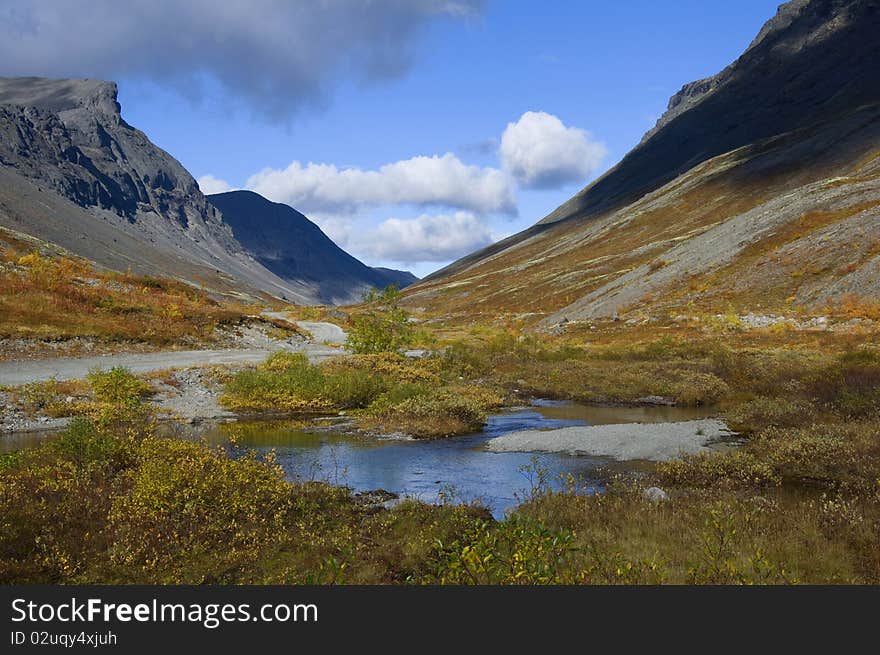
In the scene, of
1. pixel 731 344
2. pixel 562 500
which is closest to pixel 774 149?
pixel 731 344

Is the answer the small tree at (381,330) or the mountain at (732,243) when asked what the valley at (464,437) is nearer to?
the small tree at (381,330)

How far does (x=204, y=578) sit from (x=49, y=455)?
318 inches

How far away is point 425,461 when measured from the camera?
66.4 ft

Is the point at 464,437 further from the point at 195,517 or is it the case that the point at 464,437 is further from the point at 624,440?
the point at 195,517

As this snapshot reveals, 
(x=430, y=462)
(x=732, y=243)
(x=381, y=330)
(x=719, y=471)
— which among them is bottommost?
(x=719, y=471)

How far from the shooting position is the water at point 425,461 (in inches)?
652

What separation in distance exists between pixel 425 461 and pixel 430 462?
0.76 feet

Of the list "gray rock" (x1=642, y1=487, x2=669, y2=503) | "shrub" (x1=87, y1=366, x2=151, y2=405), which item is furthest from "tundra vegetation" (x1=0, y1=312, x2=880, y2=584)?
"shrub" (x1=87, y1=366, x2=151, y2=405)

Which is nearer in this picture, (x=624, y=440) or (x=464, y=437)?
(x=624, y=440)

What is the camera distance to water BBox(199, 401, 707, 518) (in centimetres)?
1648

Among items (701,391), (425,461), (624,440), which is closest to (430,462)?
(425,461)

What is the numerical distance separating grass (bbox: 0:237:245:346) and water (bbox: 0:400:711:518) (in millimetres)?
21569

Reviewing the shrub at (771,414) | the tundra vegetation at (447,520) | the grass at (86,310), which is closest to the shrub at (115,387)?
the tundra vegetation at (447,520)

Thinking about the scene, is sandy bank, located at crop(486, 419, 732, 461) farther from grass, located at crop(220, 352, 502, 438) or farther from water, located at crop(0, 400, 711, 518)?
grass, located at crop(220, 352, 502, 438)
